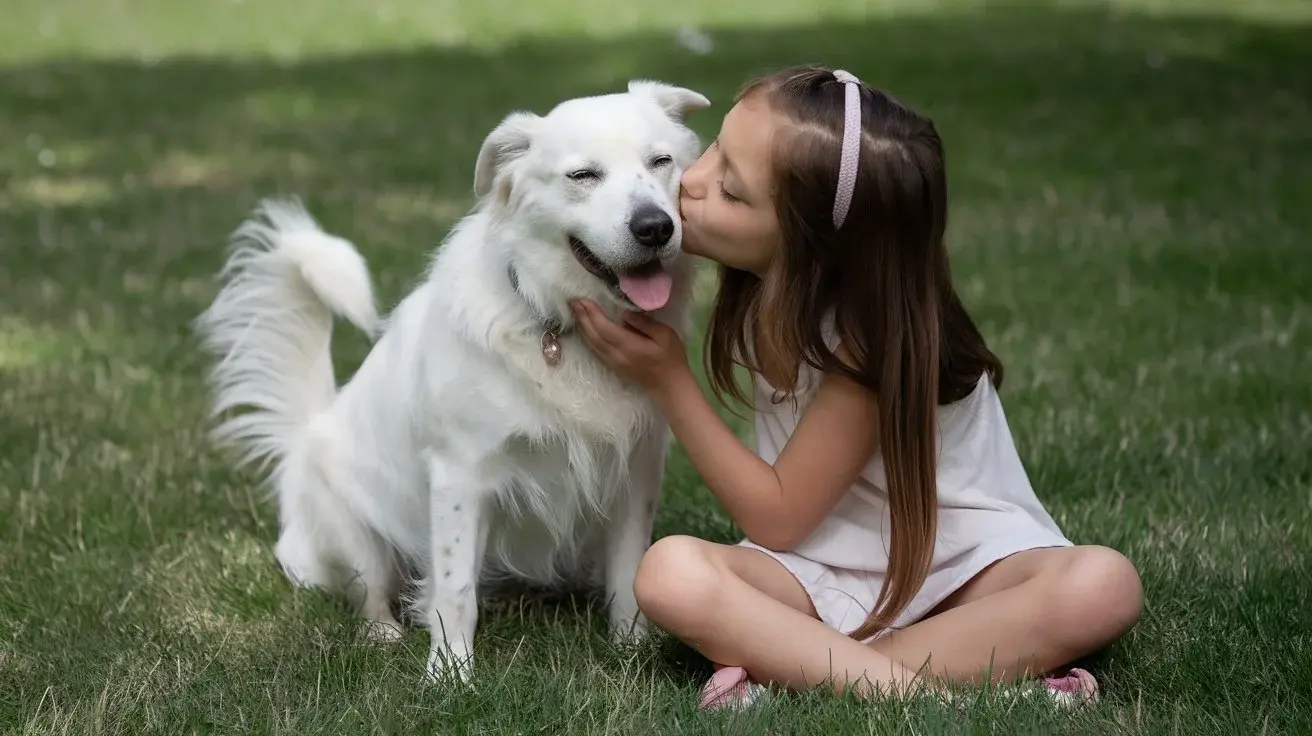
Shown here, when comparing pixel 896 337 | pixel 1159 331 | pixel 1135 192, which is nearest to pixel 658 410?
pixel 896 337

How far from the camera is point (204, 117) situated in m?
10.3

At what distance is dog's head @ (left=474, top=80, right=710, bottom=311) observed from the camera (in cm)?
284

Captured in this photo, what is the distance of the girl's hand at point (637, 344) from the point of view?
2977 millimetres

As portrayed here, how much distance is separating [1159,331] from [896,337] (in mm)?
3067

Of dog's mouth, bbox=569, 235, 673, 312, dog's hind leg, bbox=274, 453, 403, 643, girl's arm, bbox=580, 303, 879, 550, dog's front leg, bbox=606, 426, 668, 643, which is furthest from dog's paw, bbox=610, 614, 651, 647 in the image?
dog's mouth, bbox=569, 235, 673, 312

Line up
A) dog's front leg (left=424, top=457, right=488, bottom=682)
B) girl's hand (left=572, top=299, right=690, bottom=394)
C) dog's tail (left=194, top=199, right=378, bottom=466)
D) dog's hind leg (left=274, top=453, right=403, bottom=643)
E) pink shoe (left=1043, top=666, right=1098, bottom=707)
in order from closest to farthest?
pink shoe (left=1043, top=666, right=1098, bottom=707) < girl's hand (left=572, top=299, right=690, bottom=394) < dog's front leg (left=424, top=457, right=488, bottom=682) < dog's hind leg (left=274, top=453, right=403, bottom=643) < dog's tail (left=194, top=199, right=378, bottom=466)

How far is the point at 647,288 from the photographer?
2924 millimetres

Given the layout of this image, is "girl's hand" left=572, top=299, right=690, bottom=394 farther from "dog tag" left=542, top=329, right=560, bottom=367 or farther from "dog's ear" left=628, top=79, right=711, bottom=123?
"dog's ear" left=628, top=79, right=711, bottom=123

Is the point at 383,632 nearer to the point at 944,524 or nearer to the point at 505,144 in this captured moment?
the point at 505,144

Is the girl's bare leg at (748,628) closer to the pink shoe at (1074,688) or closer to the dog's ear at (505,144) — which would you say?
the pink shoe at (1074,688)

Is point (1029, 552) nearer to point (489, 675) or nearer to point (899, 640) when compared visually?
point (899, 640)

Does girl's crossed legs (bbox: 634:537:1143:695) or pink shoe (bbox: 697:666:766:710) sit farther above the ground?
girl's crossed legs (bbox: 634:537:1143:695)

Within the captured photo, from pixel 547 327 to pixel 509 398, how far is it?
16 cm

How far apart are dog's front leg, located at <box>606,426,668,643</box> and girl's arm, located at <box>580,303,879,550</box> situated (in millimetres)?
224
